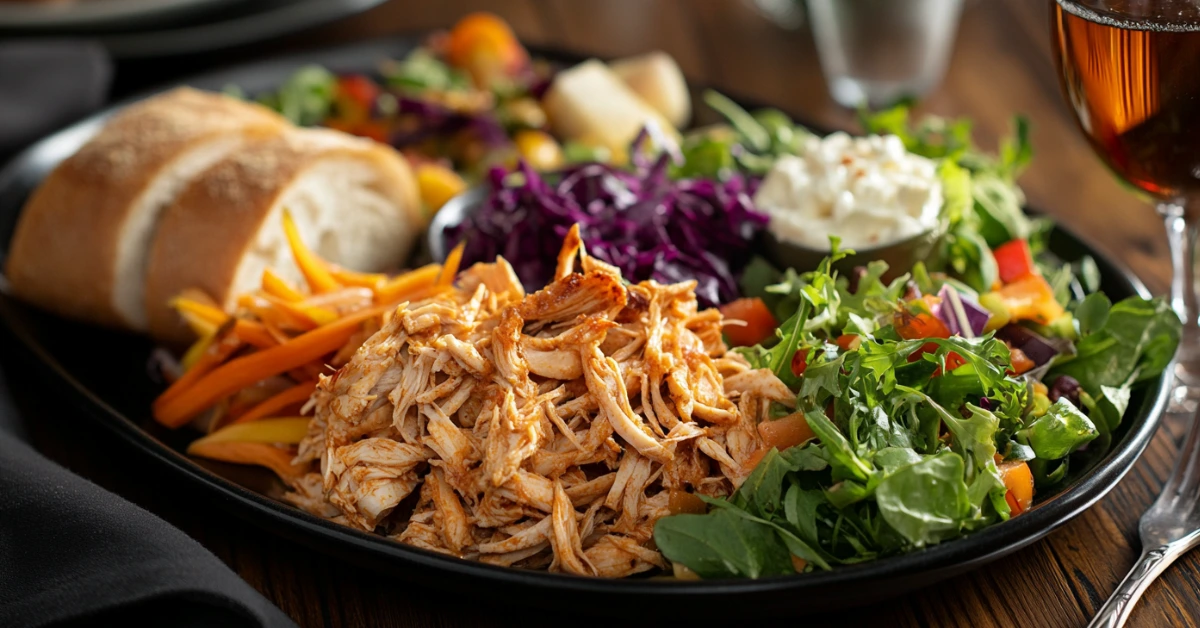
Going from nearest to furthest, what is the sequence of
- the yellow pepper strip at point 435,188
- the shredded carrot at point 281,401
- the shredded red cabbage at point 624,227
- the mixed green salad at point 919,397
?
the mixed green salad at point 919,397 < the shredded carrot at point 281,401 < the shredded red cabbage at point 624,227 < the yellow pepper strip at point 435,188

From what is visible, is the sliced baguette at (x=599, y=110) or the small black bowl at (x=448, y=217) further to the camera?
the sliced baguette at (x=599, y=110)

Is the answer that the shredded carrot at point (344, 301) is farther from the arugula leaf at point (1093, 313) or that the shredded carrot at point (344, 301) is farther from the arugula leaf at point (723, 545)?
the arugula leaf at point (1093, 313)

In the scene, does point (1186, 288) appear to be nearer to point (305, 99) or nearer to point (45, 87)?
point (305, 99)

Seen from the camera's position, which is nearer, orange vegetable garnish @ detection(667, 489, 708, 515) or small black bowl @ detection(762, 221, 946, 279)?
orange vegetable garnish @ detection(667, 489, 708, 515)

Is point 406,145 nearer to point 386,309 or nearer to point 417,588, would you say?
point 386,309

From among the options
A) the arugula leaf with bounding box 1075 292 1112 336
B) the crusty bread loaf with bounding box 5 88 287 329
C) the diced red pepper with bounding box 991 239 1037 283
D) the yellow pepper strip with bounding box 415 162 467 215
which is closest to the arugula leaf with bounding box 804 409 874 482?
the arugula leaf with bounding box 1075 292 1112 336

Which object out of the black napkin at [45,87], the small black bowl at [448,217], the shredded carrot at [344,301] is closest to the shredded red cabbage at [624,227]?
the small black bowl at [448,217]

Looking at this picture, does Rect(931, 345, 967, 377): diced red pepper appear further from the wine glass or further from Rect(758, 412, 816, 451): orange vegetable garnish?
the wine glass

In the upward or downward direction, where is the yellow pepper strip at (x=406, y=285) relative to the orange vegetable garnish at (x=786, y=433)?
upward

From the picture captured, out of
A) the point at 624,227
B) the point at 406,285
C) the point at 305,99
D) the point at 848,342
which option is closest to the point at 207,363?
the point at 406,285
